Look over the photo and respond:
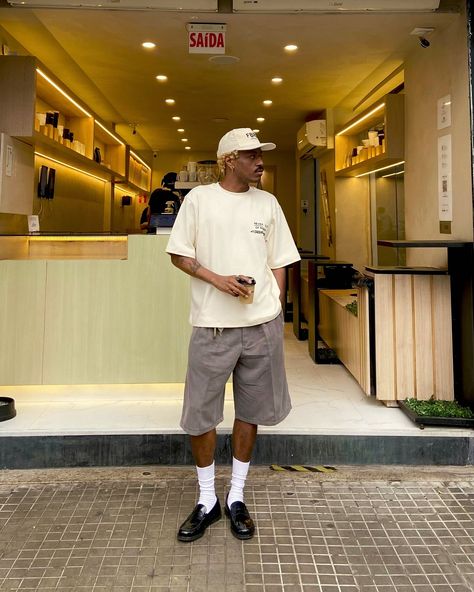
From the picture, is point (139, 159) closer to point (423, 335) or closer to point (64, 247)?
point (64, 247)

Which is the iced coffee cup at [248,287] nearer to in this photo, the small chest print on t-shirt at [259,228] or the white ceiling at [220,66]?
the small chest print on t-shirt at [259,228]

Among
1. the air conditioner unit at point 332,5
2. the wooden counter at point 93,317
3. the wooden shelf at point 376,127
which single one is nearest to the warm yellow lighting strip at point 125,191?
the wooden shelf at point 376,127

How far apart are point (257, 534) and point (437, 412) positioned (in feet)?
4.44

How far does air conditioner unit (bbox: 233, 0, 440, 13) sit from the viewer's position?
291 centimetres

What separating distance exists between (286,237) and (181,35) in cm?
246

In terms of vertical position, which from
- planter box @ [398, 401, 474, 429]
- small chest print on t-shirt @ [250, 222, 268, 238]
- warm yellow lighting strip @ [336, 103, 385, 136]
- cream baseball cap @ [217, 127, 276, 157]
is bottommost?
planter box @ [398, 401, 474, 429]

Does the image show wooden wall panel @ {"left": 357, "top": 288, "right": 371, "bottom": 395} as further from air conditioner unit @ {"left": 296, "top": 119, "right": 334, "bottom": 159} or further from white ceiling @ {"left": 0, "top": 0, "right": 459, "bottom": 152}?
air conditioner unit @ {"left": 296, "top": 119, "right": 334, "bottom": 159}

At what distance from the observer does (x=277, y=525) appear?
1957 mm

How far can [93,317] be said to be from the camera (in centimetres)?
305

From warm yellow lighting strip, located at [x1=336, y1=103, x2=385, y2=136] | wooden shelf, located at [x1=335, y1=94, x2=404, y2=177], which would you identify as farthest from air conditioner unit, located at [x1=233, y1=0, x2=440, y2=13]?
warm yellow lighting strip, located at [x1=336, y1=103, x2=385, y2=136]

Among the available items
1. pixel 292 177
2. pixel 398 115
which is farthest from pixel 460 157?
pixel 292 177

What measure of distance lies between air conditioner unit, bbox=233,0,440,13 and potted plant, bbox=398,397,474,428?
2518mm

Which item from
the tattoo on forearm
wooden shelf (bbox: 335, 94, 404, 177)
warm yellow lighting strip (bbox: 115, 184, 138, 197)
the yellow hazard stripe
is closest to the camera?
the tattoo on forearm

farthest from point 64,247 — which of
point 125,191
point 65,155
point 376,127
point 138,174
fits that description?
point 138,174
